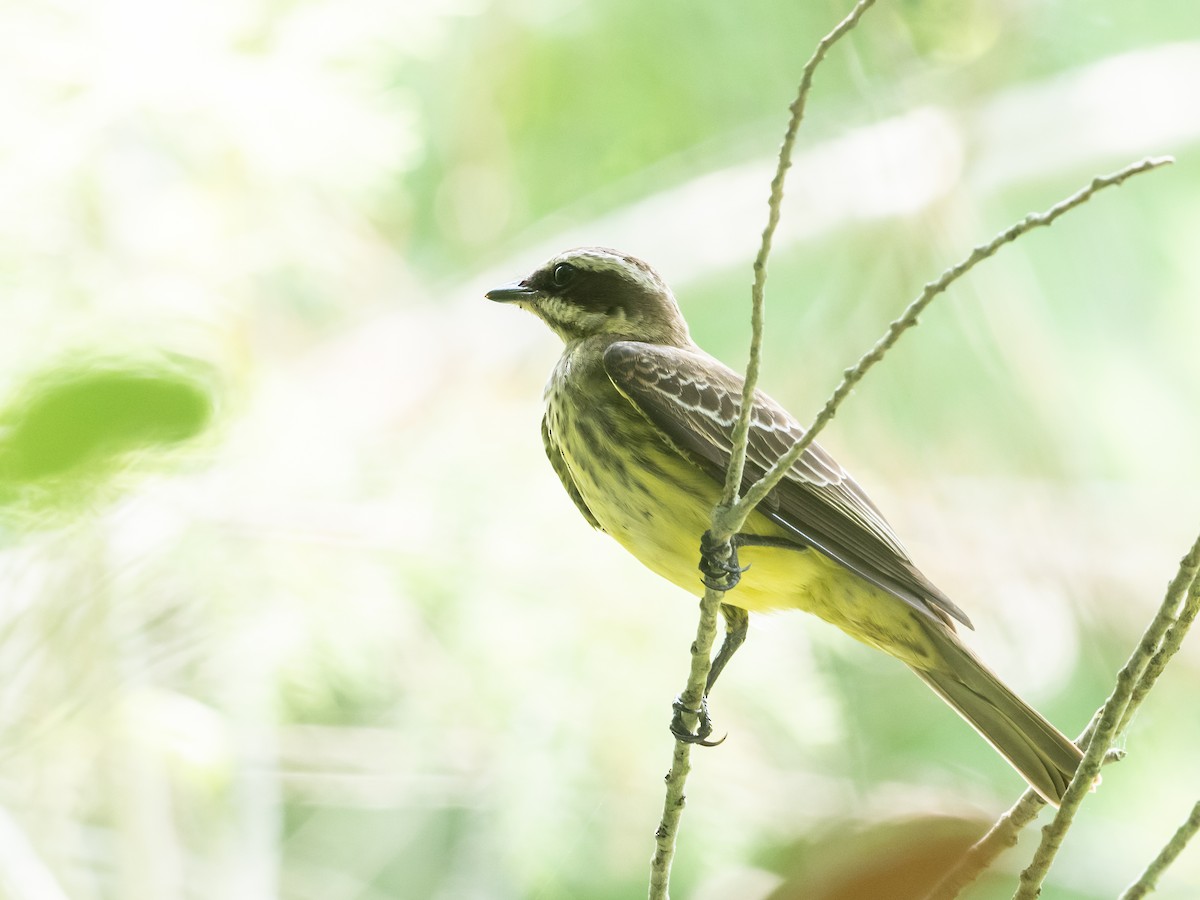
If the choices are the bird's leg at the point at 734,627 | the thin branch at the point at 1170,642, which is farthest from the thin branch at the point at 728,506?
the bird's leg at the point at 734,627

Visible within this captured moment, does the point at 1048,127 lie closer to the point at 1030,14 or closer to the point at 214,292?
the point at 1030,14

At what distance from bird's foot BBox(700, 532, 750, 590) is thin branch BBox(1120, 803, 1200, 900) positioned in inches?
34.6

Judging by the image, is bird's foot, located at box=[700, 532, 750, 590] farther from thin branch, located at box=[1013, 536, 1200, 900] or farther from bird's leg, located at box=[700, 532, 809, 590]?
thin branch, located at box=[1013, 536, 1200, 900]

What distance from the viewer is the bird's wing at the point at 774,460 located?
2.72 m

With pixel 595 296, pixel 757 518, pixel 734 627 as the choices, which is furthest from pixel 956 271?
pixel 595 296

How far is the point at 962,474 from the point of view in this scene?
6090 millimetres

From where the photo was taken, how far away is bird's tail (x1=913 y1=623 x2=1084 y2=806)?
2.53m

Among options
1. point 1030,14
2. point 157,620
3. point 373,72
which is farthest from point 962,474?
point 157,620

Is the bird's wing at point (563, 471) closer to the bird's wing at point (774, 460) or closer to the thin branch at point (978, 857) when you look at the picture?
the bird's wing at point (774, 460)

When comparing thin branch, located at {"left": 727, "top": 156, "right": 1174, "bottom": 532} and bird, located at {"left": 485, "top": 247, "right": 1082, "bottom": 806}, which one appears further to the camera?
bird, located at {"left": 485, "top": 247, "right": 1082, "bottom": 806}

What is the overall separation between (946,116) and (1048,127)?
81 cm

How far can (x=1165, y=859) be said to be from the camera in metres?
1.70

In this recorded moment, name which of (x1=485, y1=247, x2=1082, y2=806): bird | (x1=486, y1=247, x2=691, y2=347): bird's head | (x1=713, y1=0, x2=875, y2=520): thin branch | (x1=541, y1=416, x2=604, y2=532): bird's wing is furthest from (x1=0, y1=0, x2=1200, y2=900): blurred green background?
(x1=713, y1=0, x2=875, y2=520): thin branch

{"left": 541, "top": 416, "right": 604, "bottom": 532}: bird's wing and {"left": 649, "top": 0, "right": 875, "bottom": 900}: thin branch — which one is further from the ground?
{"left": 541, "top": 416, "right": 604, "bottom": 532}: bird's wing
